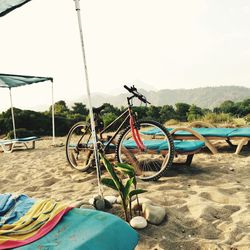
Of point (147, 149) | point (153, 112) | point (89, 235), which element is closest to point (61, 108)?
point (153, 112)

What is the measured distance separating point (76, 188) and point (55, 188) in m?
0.33

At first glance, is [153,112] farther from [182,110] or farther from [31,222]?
[31,222]

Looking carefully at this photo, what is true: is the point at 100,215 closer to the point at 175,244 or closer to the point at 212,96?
the point at 175,244

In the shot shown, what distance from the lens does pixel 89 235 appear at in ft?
6.64

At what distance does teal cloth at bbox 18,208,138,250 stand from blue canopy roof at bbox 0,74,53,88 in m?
8.27

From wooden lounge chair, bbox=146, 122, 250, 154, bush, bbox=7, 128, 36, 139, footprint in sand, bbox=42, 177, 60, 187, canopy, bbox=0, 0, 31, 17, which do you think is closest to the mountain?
bush, bbox=7, 128, 36, 139

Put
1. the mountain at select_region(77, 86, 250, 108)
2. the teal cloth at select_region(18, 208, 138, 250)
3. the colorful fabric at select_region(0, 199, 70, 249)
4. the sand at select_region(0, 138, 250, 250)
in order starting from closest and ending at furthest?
the teal cloth at select_region(18, 208, 138, 250)
the colorful fabric at select_region(0, 199, 70, 249)
the sand at select_region(0, 138, 250, 250)
the mountain at select_region(77, 86, 250, 108)

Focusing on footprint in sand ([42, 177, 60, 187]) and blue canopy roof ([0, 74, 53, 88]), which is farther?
blue canopy roof ([0, 74, 53, 88])

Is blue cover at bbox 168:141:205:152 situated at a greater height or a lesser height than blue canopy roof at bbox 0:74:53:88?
lesser

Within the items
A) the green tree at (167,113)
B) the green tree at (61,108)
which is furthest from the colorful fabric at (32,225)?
the green tree at (61,108)

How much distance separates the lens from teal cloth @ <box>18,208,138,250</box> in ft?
6.43

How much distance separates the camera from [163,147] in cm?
444

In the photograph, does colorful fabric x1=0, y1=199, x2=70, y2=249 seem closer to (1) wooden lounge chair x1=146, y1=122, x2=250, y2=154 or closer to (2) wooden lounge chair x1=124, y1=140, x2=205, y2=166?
(2) wooden lounge chair x1=124, y1=140, x2=205, y2=166

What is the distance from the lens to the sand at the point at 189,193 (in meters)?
2.49
